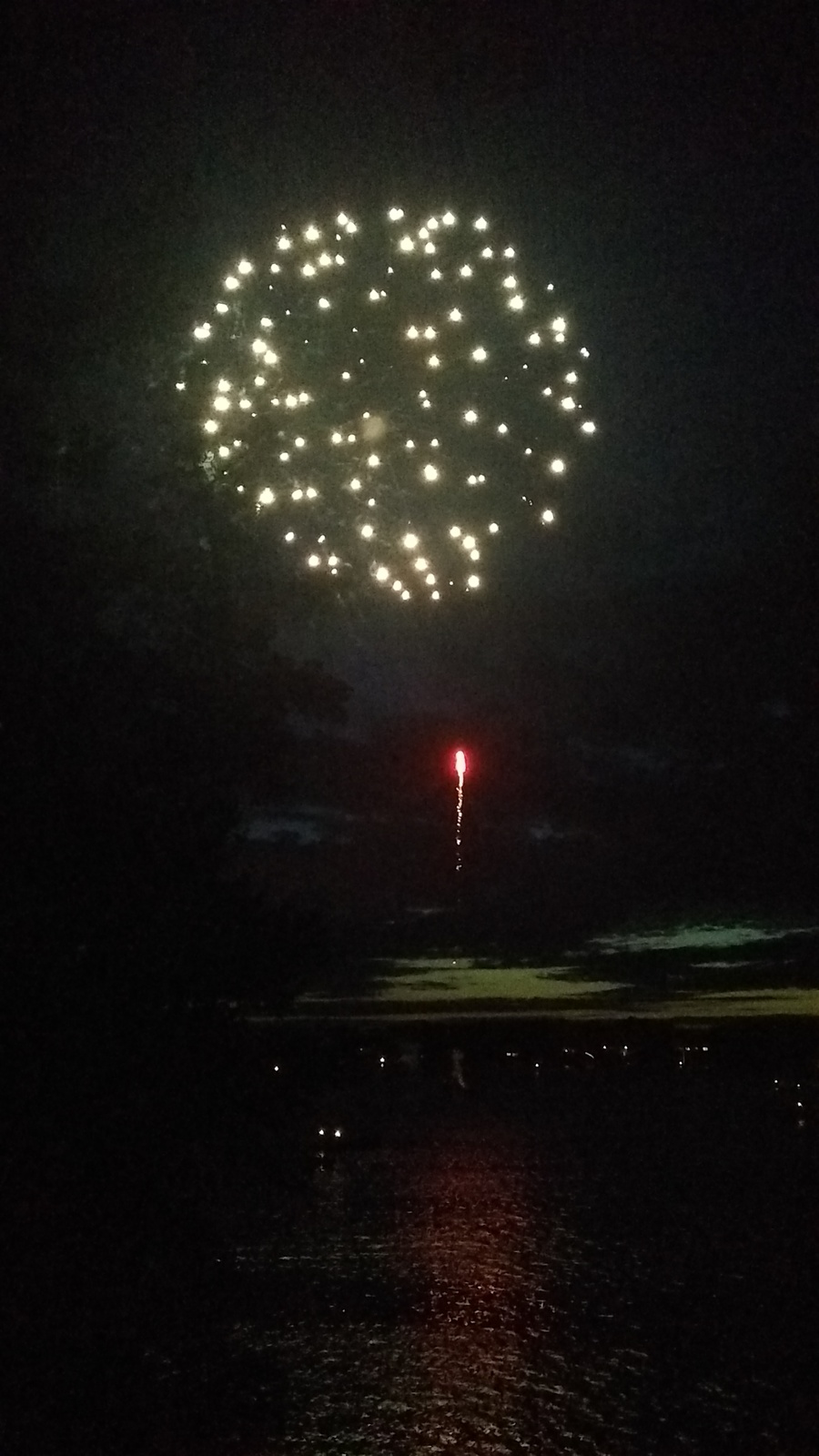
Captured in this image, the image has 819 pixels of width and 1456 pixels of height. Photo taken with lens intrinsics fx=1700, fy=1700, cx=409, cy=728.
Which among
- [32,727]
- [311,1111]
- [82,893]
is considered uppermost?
[32,727]

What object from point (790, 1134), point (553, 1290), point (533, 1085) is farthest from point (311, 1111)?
point (533, 1085)

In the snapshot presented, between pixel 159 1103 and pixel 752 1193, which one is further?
pixel 752 1193

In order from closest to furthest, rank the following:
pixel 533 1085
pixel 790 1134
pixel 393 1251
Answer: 1. pixel 393 1251
2. pixel 790 1134
3. pixel 533 1085

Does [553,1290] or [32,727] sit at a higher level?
[32,727]

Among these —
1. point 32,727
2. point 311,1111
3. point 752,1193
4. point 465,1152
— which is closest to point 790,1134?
point 465,1152

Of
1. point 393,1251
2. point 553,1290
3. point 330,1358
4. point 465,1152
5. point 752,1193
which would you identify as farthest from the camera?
point 465,1152

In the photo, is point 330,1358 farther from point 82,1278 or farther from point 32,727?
point 32,727

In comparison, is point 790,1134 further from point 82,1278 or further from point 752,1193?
point 82,1278
